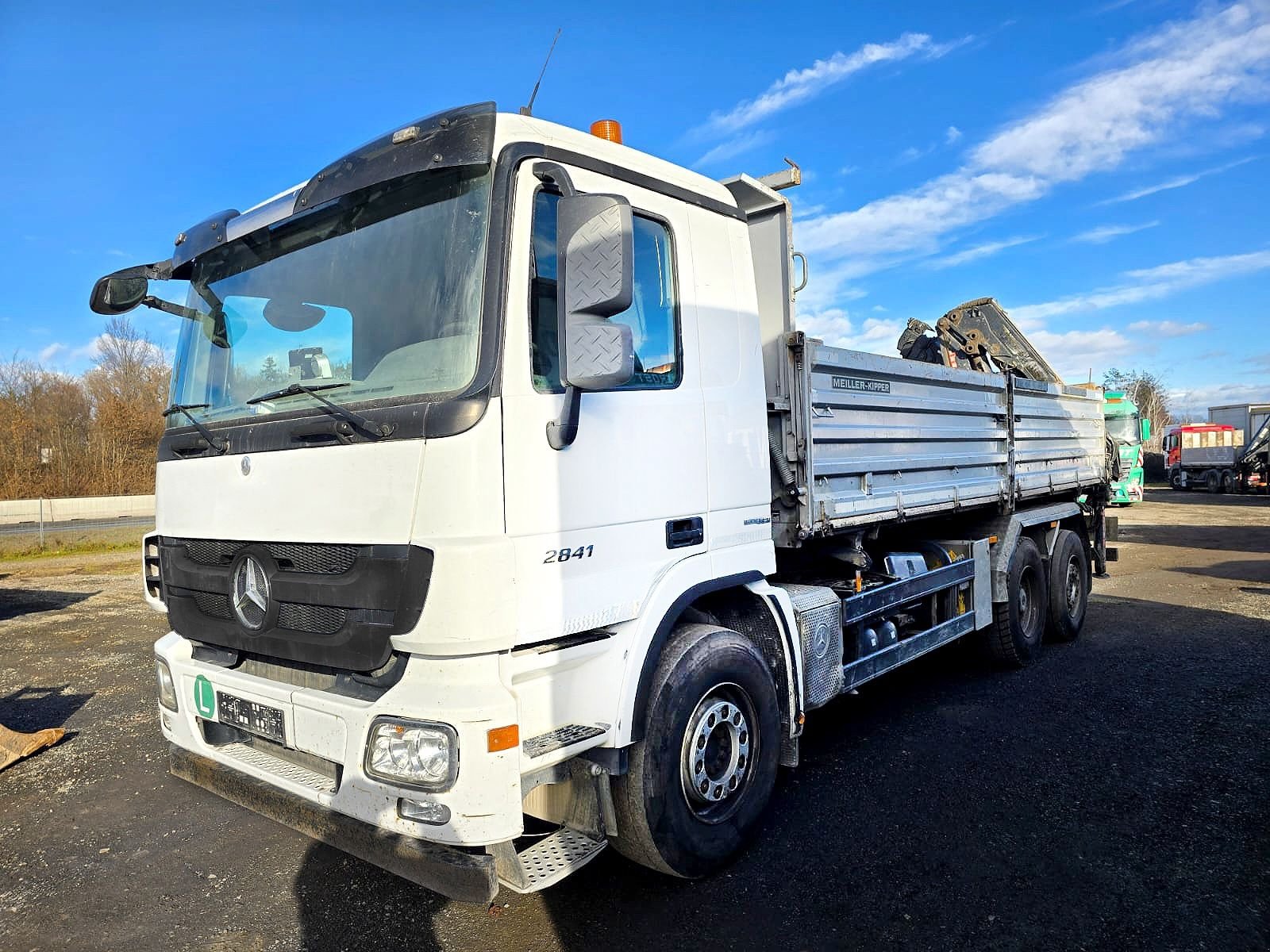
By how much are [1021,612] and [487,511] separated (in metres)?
5.39

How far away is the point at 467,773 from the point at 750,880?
1539mm

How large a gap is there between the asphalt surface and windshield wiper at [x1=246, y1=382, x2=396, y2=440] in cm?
185

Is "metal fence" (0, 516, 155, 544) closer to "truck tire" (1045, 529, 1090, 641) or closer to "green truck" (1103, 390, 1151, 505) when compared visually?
"truck tire" (1045, 529, 1090, 641)

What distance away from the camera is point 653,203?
3174mm

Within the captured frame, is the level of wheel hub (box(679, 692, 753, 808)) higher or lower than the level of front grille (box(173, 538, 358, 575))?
lower

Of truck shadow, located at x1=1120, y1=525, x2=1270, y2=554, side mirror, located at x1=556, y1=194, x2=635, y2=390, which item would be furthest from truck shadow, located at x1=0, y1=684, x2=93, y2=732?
truck shadow, located at x1=1120, y1=525, x2=1270, y2=554

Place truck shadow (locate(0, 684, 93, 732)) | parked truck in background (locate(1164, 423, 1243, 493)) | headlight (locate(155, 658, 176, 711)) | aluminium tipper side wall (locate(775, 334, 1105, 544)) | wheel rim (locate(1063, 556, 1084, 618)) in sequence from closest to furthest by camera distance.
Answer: headlight (locate(155, 658, 176, 711))
aluminium tipper side wall (locate(775, 334, 1105, 544))
truck shadow (locate(0, 684, 93, 732))
wheel rim (locate(1063, 556, 1084, 618))
parked truck in background (locate(1164, 423, 1243, 493))

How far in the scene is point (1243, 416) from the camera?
3200cm

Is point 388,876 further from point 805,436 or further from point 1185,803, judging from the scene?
point 1185,803

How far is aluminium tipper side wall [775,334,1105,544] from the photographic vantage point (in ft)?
12.9

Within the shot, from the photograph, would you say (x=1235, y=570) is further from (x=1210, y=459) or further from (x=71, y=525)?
(x=71, y=525)

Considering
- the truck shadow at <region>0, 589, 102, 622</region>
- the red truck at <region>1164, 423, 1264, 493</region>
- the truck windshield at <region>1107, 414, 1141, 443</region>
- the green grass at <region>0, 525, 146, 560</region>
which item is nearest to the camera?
the truck shadow at <region>0, 589, 102, 622</region>

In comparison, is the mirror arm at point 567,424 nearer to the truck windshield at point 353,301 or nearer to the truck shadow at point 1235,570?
the truck windshield at point 353,301

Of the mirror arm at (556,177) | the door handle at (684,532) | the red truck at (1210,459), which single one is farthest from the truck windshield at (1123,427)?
the mirror arm at (556,177)
